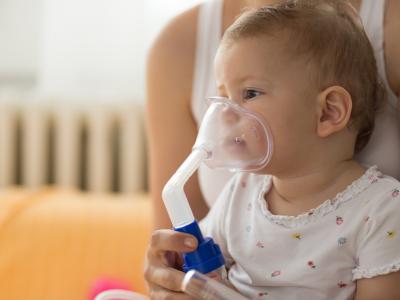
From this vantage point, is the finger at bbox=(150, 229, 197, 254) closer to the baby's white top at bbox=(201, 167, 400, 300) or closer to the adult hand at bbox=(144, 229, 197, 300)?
the adult hand at bbox=(144, 229, 197, 300)

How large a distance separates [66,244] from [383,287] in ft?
3.30

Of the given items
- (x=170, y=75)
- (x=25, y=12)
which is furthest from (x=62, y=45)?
(x=170, y=75)

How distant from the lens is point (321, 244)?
2.93ft

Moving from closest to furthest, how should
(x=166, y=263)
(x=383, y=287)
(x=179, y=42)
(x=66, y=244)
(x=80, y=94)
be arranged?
1. (x=383, y=287)
2. (x=166, y=263)
3. (x=179, y=42)
4. (x=66, y=244)
5. (x=80, y=94)

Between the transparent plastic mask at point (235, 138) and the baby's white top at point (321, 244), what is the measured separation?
0.10 metres

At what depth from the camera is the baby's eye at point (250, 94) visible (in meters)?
0.90

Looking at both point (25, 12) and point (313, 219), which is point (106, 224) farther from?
point (25, 12)

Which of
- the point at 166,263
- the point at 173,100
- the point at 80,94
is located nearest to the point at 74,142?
the point at 80,94

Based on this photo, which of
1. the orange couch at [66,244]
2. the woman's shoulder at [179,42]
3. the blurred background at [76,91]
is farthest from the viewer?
the blurred background at [76,91]

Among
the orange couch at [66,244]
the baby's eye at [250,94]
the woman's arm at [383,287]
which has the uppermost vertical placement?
the baby's eye at [250,94]

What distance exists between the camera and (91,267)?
1593mm

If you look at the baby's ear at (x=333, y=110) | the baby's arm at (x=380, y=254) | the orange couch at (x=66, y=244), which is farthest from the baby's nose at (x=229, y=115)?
the orange couch at (x=66, y=244)

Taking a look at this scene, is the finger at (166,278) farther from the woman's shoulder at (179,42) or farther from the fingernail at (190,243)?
the woman's shoulder at (179,42)

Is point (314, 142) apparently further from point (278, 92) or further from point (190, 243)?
point (190, 243)
